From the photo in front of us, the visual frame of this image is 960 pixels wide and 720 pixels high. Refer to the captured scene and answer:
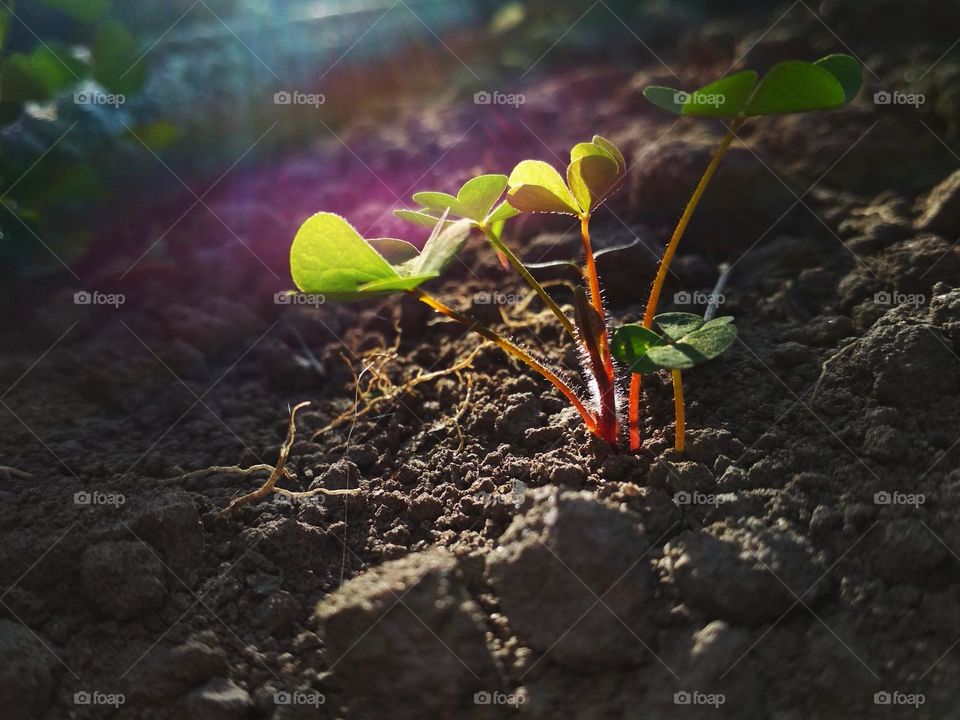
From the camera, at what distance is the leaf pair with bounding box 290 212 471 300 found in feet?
4.30

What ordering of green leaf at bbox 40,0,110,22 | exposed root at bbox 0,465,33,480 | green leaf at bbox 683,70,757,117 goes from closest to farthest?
green leaf at bbox 683,70,757,117 → exposed root at bbox 0,465,33,480 → green leaf at bbox 40,0,110,22

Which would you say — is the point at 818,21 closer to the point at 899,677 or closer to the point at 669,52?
the point at 669,52

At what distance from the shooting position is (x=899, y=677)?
111 centimetres

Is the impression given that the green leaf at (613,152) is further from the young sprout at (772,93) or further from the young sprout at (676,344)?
the young sprout at (676,344)

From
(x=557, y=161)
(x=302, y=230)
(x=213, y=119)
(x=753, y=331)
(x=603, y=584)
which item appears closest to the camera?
(x=603, y=584)

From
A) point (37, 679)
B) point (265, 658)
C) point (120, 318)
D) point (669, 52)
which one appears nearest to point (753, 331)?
point (265, 658)

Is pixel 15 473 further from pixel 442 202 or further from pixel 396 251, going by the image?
pixel 442 202

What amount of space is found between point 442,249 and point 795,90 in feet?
2.06

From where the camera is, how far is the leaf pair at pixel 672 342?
1.27 metres

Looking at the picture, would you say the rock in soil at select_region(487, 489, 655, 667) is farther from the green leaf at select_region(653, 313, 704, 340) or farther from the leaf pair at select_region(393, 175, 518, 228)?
the leaf pair at select_region(393, 175, 518, 228)

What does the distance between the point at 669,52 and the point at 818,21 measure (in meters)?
0.62

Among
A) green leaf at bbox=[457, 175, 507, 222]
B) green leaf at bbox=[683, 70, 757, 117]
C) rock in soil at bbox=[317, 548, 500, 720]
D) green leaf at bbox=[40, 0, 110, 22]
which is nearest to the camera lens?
rock in soil at bbox=[317, 548, 500, 720]

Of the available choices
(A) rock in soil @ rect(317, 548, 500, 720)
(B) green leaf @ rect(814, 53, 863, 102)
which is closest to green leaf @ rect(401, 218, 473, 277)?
(A) rock in soil @ rect(317, 548, 500, 720)

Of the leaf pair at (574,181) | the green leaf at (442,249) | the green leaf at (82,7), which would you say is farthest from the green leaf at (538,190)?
the green leaf at (82,7)
